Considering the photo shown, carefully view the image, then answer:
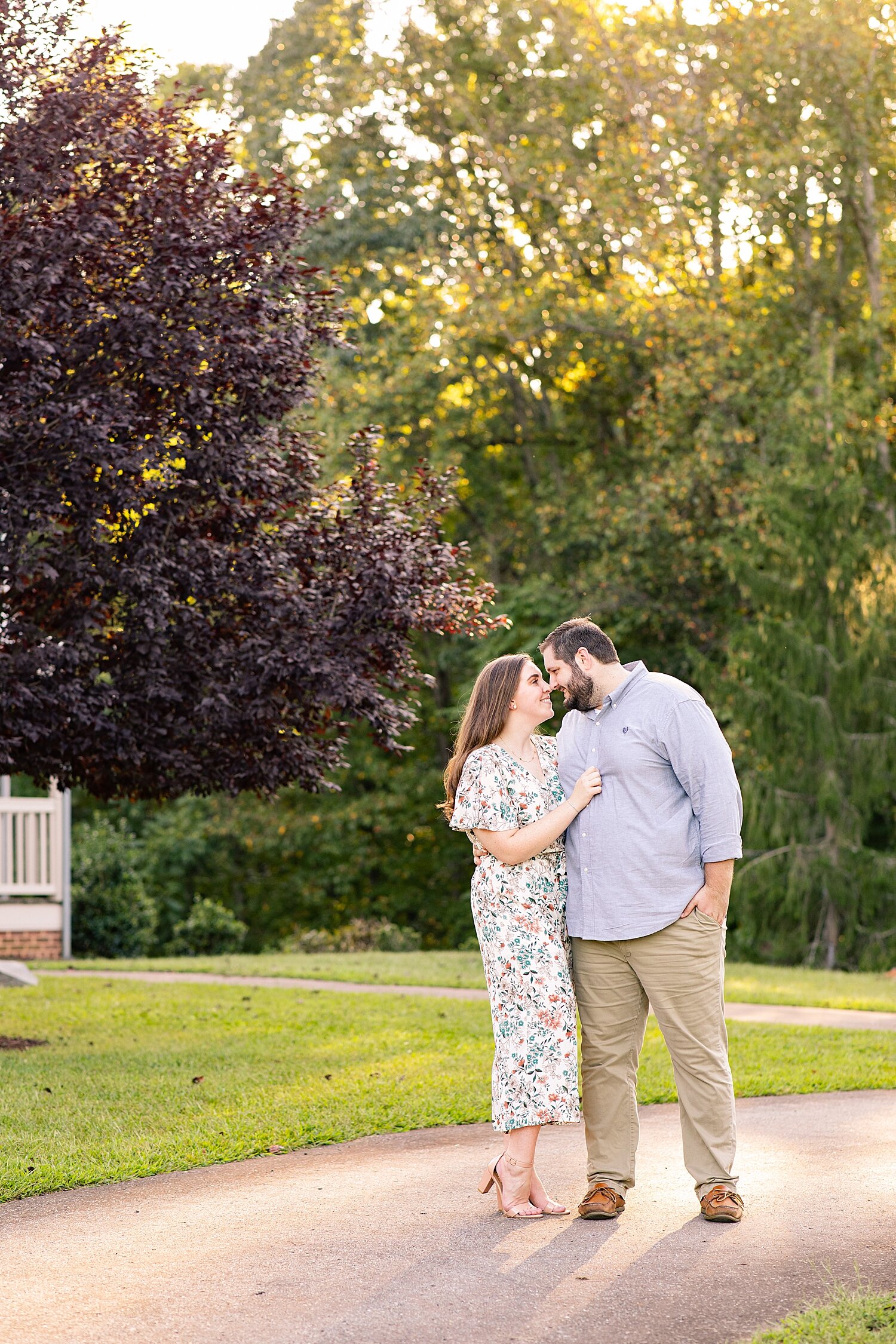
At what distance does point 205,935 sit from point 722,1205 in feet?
56.1

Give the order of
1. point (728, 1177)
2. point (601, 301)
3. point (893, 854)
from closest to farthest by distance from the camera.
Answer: point (728, 1177) < point (893, 854) < point (601, 301)

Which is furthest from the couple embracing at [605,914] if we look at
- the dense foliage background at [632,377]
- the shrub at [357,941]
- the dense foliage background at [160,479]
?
the shrub at [357,941]

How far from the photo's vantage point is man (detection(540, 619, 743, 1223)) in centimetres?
496

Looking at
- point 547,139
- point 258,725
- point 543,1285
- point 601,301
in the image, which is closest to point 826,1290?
point 543,1285

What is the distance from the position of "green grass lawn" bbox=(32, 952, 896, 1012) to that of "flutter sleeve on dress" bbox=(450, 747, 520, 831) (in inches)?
290

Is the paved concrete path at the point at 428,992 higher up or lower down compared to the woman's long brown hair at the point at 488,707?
lower down

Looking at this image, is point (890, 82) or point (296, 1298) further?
point (890, 82)

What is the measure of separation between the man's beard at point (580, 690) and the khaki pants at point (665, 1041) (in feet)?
2.76

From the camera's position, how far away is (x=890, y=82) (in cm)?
2050

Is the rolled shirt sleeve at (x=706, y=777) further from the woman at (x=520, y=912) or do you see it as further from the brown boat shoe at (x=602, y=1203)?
the brown boat shoe at (x=602, y=1203)

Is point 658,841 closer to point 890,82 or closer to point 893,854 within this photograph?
point 893,854

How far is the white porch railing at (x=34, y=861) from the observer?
17.0 m

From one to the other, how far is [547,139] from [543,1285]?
22.5 meters

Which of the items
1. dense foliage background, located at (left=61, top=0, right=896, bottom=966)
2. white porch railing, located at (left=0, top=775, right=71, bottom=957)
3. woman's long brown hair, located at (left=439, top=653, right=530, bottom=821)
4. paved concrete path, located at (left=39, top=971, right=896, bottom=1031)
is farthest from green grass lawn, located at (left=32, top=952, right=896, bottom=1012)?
woman's long brown hair, located at (left=439, top=653, right=530, bottom=821)
